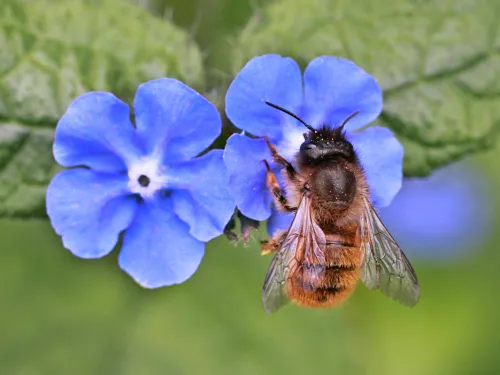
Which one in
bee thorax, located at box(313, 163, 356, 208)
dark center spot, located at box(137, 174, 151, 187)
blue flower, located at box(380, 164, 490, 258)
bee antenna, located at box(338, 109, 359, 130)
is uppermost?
bee antenna, located at box(338, 109, 359, 130)

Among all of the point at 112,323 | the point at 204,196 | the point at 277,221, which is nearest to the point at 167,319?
the point at 112,323

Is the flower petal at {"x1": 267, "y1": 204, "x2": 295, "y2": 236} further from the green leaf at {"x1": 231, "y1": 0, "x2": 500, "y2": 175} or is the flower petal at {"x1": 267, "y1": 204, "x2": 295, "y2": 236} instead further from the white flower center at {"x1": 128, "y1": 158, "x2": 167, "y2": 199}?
the green leaf at {"x1": 231, "y1": 0, "x2": 500, "y2": 175}

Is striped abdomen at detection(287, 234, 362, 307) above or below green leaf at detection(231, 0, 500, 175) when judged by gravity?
below

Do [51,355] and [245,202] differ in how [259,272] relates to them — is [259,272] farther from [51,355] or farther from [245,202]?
[245,202]

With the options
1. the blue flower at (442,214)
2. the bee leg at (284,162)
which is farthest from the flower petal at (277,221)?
the blue flower at (442,214)

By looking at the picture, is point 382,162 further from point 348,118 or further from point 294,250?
point 294,250

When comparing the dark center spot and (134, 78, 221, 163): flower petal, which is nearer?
(134, 78, 221, 163): flower petal

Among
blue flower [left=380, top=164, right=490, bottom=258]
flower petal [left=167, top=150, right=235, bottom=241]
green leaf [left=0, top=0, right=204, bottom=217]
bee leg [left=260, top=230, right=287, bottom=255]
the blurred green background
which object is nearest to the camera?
flower petal [left=167, top=150, right=235, bottom=241]

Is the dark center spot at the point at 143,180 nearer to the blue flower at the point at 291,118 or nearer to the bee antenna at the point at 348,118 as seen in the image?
the blue flower at the point at 291,118

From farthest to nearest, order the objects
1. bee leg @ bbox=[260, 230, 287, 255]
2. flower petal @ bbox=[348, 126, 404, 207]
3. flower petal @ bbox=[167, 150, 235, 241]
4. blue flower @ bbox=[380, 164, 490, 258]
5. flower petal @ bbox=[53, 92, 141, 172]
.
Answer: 1. blue flower @ bbox=[380, 164, 490, 258]
2. flower petal @ bbox=[348, 126, 404, 207]
3. bee leg @ bbox=[260, 230, 287, 255]
4. flower petal @ bbox=[167, 150, 235, 241]
5. flower petal @ bbox=[53, 92, 141, 172]

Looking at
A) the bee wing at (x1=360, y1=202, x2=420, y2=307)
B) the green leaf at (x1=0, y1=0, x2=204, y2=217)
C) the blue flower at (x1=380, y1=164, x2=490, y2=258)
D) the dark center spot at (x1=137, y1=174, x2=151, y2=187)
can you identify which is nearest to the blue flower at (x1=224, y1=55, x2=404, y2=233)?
the bee wing at (x1=360, y1=202, x2=420, y2=307)
